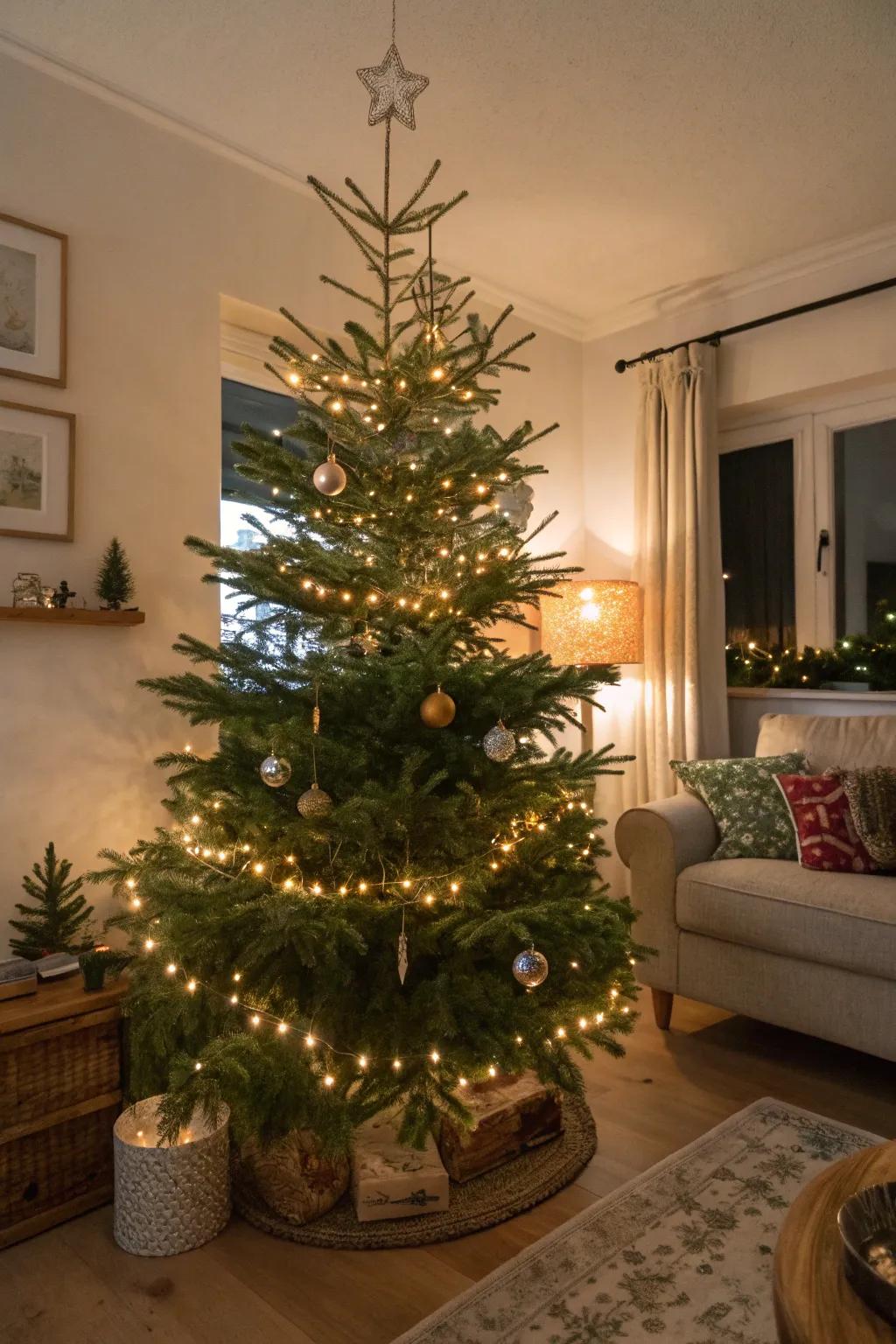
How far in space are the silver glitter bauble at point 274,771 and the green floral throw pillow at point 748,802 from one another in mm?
1671

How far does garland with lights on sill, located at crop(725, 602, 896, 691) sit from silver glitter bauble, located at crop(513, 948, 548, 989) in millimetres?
2281

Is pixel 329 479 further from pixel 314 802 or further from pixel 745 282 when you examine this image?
pixel 745 282

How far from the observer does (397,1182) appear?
6.15 ft

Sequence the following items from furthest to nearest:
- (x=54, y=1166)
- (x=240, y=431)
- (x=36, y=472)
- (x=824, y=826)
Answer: (x=240, y=431), (x=824, y=826), (x=36, y=472), (x=54, y=1166)

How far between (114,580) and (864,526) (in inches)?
110

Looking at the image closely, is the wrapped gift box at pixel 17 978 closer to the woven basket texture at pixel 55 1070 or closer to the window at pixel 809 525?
the woven basket texture at pixel 55 1070

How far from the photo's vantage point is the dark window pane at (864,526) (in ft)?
11.6

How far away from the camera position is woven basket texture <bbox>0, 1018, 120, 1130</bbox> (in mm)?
1872

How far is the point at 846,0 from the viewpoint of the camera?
2.16 metres

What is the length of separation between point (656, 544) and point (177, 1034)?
2.67 metres

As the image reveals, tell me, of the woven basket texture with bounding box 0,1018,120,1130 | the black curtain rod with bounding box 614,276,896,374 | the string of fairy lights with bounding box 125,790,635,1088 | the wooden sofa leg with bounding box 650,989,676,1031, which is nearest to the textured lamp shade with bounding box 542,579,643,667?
the black curtain rod with bounding box 614,276,896,374

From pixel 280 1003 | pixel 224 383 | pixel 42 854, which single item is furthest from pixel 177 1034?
pixel 224 383

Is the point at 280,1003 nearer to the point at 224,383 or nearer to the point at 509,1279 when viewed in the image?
the point at 509,1279

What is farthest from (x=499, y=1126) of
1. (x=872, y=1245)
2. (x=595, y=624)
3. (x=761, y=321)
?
(x=761, y=321)
